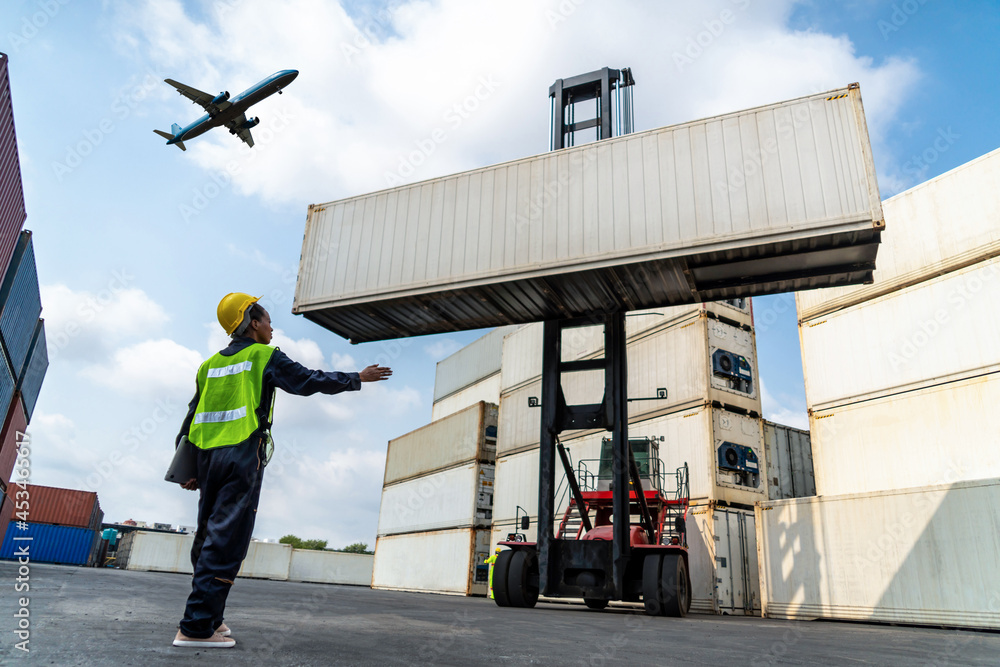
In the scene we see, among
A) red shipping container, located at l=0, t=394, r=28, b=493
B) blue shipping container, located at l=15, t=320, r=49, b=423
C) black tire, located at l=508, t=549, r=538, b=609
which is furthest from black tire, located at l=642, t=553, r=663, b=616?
blue shipping container, located at l=15, t=320, r=49, b=423

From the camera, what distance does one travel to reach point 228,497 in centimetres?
256

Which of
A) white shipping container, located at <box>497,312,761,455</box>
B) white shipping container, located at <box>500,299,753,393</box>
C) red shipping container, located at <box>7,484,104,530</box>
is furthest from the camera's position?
red shipping container, located at <box>7,484,104,530</box>

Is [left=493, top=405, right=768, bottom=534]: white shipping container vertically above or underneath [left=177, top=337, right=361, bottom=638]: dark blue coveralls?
above

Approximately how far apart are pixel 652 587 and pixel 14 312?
17.3 meters

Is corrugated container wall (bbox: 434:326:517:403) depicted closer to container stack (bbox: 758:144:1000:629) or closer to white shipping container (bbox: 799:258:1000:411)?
white shipping container (bbox: 799:258:1000:411)

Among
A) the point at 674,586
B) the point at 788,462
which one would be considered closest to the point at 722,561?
the point at 674,586

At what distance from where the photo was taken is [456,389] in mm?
28391

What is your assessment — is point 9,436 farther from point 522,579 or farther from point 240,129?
point 522,579

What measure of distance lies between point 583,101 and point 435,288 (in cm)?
568

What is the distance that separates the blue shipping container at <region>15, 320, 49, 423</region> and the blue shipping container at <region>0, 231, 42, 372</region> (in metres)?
1.03

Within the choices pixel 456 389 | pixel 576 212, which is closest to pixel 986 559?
pixel 576 212

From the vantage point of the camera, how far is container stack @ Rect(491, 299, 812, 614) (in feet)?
36.1

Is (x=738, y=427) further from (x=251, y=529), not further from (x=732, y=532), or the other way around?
(x=251, y=529)

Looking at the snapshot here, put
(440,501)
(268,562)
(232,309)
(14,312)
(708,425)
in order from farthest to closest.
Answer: (268,562) < (440,501) < (14,312) < (708,425) < (232,309)
